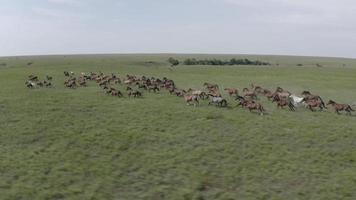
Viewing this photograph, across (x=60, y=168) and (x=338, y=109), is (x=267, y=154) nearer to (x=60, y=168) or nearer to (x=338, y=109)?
(x=60, y=168)

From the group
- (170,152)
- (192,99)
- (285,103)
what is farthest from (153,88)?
(170,152)

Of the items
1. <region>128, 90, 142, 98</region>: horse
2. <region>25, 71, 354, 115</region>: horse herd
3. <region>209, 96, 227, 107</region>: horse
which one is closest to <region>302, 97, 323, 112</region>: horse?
<region>25, 71, 354, 115</region>: horse herd

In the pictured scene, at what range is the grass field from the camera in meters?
17.5

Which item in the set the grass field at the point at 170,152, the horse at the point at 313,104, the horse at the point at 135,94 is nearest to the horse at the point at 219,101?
the grass field at the point at 170,152

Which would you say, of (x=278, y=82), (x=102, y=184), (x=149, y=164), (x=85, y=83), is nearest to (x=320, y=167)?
(x=149, y=164)

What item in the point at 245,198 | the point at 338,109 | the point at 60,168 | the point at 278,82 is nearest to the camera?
the point at 245,198

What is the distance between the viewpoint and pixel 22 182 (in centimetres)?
1775

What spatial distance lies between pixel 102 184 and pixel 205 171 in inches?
165

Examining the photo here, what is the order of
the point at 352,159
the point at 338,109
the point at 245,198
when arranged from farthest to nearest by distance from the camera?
the point at 338,109 → the point at 352,159 → the point at 245,198

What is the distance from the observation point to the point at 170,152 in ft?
69.6

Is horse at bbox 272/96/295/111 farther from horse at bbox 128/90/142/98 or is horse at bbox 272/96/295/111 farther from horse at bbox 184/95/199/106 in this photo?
horse at bbox 128/90/142/98

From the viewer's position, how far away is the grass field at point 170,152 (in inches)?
691

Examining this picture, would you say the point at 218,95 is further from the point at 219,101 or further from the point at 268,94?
the point at 268,94

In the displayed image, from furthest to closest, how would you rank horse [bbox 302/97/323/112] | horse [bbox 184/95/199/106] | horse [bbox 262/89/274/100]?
horse [bbox 262/89/274/100], horse [bbox 184/95/199/106], horse [bbox 302/97/323/112]
